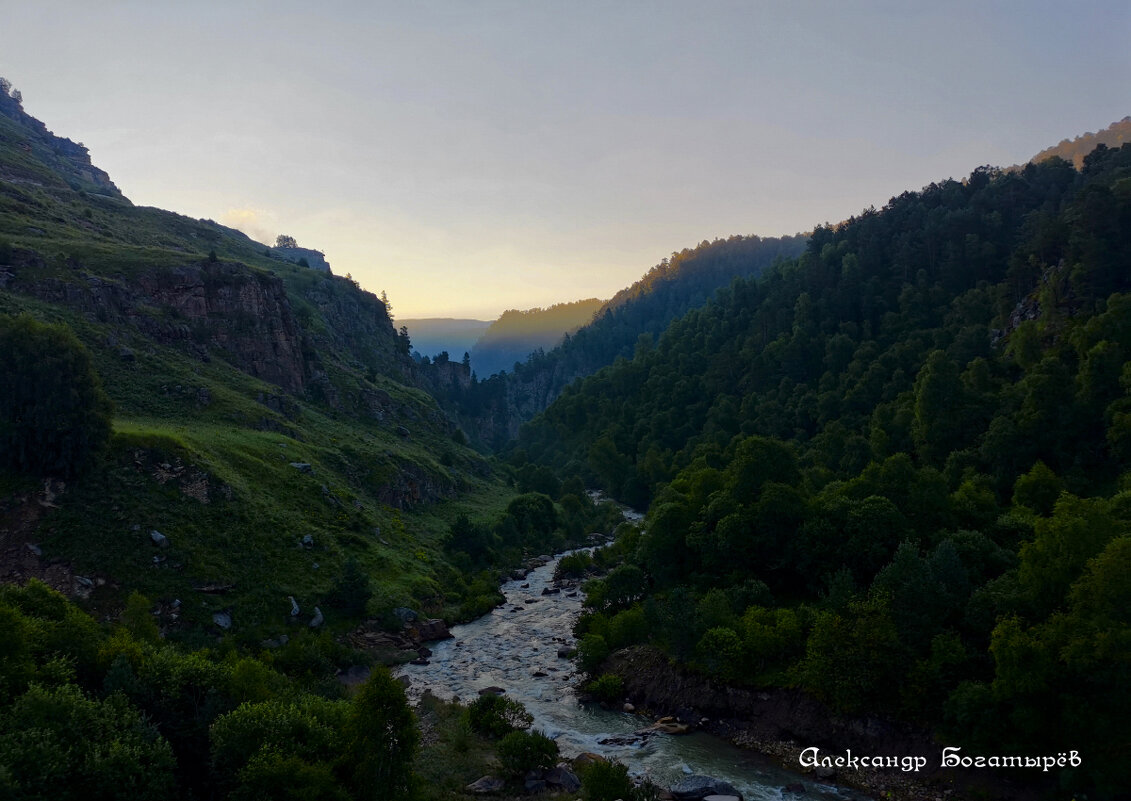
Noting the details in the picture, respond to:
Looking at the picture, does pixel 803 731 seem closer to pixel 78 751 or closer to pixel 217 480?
pixel 78 751

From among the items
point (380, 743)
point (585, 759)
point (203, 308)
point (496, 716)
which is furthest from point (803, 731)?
point (203, 308)

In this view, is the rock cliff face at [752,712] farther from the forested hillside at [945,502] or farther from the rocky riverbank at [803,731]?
the forested hillside at [945,502]

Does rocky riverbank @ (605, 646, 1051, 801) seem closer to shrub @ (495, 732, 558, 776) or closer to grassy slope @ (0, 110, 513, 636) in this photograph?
shrub @ (495, 732, 558, 776)

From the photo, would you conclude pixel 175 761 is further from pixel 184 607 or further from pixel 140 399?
pixel 140 399

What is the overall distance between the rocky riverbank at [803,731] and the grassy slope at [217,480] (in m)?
29.3

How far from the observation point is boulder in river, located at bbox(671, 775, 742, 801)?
116 feet

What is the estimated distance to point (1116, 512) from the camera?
41.8 meters

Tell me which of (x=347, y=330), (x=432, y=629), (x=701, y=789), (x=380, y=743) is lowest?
(x=432, y=629)

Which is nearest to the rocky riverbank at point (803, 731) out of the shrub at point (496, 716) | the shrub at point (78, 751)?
the shrub at point (496, 716)

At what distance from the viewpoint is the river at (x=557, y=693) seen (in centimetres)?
3856

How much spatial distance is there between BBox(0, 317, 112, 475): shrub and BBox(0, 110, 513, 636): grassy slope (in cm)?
318

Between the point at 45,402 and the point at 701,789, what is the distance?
58.9m

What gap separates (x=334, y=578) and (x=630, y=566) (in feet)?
98.2

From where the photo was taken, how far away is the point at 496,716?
144 ft
